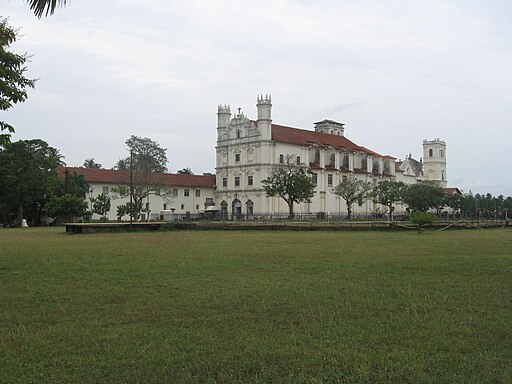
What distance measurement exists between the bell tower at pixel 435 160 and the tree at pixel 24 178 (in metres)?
75.2

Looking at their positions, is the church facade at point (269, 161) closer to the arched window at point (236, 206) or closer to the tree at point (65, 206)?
the arched window at point (236, 206)

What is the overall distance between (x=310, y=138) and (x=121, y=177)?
25649mm

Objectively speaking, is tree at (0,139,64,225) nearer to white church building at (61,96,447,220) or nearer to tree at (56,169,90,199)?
tree at (56,169,90,199)

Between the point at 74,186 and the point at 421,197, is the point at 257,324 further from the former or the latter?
the point at 421,197

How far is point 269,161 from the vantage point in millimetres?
71750

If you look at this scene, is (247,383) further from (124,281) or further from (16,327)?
(124,281)

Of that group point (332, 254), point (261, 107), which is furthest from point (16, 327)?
point (261, 107)

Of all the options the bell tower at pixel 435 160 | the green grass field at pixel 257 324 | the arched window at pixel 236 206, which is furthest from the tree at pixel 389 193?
the green grass field at pixel 257 324

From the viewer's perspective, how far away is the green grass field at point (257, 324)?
564 centimetres

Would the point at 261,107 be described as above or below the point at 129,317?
above

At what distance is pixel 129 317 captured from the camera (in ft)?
26.1

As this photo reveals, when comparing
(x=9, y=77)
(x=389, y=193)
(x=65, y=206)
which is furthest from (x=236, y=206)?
(x=9, y=77)

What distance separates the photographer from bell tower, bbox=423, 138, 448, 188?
111m

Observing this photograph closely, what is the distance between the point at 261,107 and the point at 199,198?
641 inches
